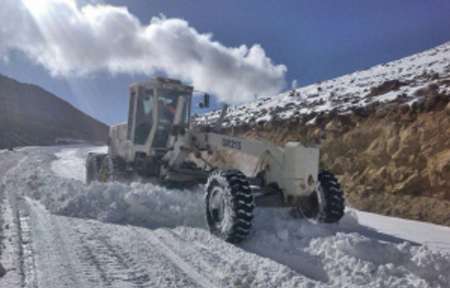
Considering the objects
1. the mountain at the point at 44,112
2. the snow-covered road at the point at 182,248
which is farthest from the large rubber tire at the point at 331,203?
the mountain at the point at 44,112

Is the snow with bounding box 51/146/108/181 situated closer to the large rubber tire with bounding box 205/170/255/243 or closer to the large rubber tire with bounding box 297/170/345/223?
the large rubber tire with bounding box 205/170/255/243

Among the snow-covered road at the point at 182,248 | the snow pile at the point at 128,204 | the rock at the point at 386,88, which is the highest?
the rock at the point at 386,88

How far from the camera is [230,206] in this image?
6668 mm

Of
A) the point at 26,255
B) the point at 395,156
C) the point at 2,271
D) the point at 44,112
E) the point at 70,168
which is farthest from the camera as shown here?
the point at 44,112

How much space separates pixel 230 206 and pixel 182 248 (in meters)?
0.91

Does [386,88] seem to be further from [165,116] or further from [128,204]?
[128,204]

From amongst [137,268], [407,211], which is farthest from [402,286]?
[407,211]

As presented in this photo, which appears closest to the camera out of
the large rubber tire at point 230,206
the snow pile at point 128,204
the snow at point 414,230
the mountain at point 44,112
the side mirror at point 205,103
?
the large rubber tire at point 230,206

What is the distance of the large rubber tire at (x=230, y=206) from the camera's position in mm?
6547

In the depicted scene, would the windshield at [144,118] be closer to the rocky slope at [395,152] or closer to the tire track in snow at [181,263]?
the rocky slope at [395,152]

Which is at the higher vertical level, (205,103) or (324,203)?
(205,103)

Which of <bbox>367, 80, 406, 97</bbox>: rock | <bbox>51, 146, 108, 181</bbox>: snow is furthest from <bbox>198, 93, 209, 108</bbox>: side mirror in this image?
<bbox>367, 80, 406, 97</bbox>: rock

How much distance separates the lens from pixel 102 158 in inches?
581

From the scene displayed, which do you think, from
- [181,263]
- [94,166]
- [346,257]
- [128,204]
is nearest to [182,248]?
[181,263]
